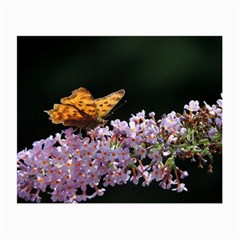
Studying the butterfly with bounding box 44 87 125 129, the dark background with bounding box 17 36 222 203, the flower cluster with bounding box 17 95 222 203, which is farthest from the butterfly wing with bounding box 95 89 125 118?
the dark background with bounding box 17 36 222 203

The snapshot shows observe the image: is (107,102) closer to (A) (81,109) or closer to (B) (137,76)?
(A) (81,109)

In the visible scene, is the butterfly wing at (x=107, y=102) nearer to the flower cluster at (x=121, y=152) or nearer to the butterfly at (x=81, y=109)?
the butterfly at (x=81, y=109)

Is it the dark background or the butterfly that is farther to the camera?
the dark background

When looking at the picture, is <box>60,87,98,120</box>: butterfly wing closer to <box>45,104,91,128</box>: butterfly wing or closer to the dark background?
<box>45,104,91,128</box>: butterfly wing

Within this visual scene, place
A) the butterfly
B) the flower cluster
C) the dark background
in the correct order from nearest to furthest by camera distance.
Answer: the flower cluster, the butterfly, the dark background

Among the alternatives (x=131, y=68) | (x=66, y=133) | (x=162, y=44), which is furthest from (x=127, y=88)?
(x=66, y=133)

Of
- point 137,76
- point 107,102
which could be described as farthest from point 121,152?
point 137,76

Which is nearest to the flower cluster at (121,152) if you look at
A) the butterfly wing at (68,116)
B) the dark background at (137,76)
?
the butterfly wing at (68,116)
